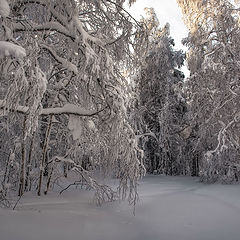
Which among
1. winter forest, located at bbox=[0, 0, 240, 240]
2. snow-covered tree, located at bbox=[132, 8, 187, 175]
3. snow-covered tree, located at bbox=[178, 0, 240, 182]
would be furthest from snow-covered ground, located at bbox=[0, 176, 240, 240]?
snow-covered tree, located at bbox=[132, 8, 187, 175]

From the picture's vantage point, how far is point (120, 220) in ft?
18.7

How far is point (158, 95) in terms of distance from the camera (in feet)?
69.7

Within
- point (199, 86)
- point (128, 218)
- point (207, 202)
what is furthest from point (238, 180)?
point (128, 218)

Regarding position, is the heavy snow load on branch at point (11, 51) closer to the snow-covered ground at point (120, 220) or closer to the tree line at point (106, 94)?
the tree line at point (106, 94)

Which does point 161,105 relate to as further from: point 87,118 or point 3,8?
point 3,8

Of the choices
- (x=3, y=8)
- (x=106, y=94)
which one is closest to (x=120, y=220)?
(x=106, y=94)

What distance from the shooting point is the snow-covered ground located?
15.6 ft

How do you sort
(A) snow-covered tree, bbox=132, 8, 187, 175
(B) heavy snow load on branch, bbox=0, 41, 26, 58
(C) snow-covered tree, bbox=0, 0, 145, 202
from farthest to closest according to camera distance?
(A) snow-covered tree, bbox=132, 8, 187, 175 → (C) snow-covered tree, bbox=0, 0, 145, 202 → (B) heavy snow load on branch, bbox=0, 41, 26, 58

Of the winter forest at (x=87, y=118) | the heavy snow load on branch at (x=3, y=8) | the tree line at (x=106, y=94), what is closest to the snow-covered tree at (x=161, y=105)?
the tree line at (x=106, y=94)

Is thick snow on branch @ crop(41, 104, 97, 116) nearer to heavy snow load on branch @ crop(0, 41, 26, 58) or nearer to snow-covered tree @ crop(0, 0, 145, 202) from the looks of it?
snow-covered tree @ crop(0, 0, 145, 202)

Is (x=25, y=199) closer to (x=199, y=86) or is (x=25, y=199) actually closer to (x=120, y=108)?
(x=120, y=108)

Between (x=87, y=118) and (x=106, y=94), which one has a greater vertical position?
(x=106, y=94)

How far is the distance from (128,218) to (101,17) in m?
3.73

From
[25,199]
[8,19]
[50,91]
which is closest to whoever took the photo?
[8,19]
